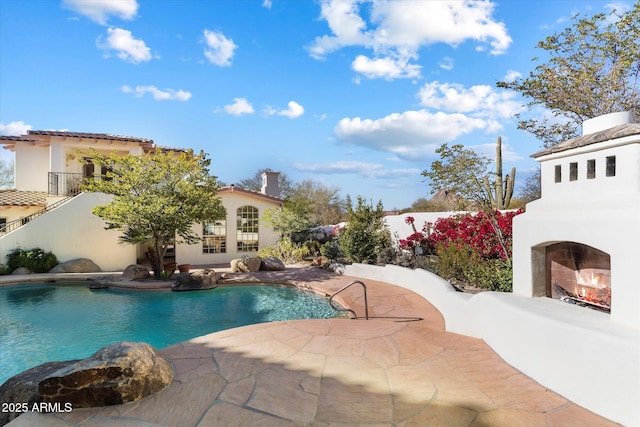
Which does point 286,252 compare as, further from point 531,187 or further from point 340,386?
point 531,187

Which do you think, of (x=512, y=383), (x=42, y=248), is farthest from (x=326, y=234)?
(x=512, y=383)

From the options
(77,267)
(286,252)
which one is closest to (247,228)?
(286,252)

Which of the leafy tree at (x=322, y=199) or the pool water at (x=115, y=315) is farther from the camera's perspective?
the leafy tree at (x=322, y=199)

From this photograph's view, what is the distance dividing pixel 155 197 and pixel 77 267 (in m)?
6.34

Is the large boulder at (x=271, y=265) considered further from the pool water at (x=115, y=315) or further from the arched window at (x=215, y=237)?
the arched window at (x=215, y=237)

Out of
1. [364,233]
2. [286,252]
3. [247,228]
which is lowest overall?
[286,252]

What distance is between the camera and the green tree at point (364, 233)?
40.4ft

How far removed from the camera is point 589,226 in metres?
3.93

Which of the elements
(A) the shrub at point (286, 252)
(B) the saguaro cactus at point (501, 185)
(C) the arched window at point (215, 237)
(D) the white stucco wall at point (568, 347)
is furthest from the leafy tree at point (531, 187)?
(D) the white stucco wall at point (568, 347)

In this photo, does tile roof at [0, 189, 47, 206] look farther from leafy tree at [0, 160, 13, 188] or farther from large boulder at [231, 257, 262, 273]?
large boulder at [231, 257, 262, 273]

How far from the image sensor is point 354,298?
890cm

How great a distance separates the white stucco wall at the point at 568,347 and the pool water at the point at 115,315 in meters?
4.54

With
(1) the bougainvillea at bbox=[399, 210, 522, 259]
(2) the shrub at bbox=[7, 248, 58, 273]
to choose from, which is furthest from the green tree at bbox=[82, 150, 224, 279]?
(1) the bougainvillea at bbox=[399, 210, 522, 259]

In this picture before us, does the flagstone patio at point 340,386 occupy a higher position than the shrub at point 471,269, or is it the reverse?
the shrub at point 471,269
